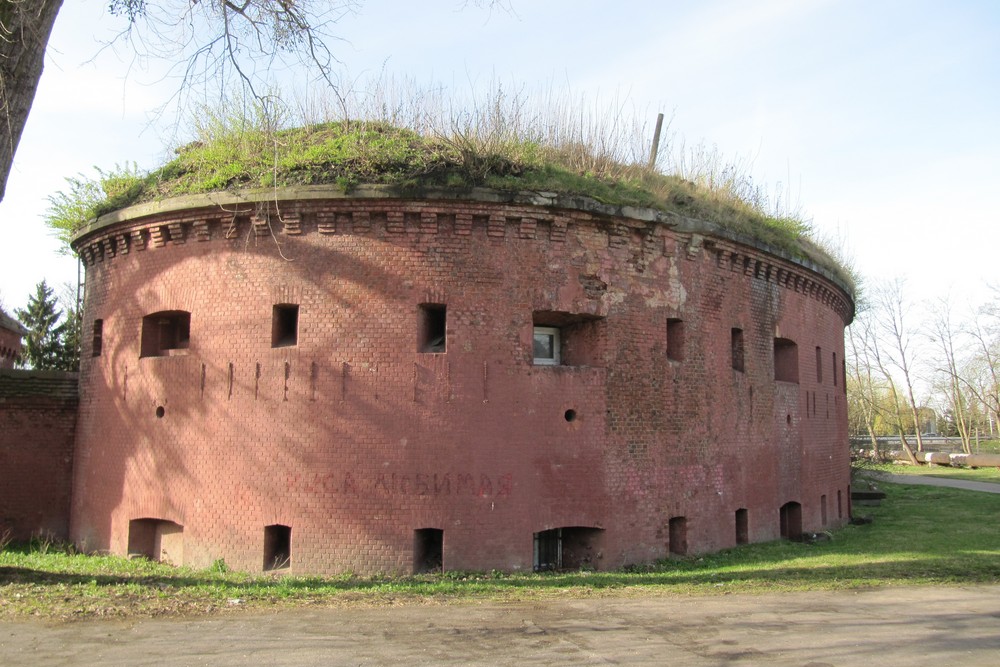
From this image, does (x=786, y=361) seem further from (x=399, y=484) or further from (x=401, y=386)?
(x=399, y=484)

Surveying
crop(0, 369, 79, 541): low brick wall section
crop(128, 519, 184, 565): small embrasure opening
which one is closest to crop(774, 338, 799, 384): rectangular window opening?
crop(128, 519, 184, 565): small embrasure opening

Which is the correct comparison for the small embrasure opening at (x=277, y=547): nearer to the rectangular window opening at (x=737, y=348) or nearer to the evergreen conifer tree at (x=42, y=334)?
the rectangular window opening at (x=737, y=348)

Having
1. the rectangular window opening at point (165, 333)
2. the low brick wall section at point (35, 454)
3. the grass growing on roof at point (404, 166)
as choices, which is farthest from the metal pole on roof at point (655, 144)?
the low brick wall section at point (35, 454)

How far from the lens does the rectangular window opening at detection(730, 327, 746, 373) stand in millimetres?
12906

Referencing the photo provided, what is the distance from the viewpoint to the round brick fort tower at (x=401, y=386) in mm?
9773

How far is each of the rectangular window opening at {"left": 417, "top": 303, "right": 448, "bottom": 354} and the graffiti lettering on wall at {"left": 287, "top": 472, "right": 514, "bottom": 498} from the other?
1.67 meters

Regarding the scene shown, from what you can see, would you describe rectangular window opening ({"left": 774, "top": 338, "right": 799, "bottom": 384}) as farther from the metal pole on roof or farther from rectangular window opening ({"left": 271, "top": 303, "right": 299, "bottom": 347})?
rectangular window opening ({"left": 271, "top": 303, "right": 299, "bottom": 347})

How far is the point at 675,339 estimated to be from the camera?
11727mm

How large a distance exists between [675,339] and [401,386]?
447cm

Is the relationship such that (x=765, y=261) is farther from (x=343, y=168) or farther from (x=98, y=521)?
(x=98, y=521)

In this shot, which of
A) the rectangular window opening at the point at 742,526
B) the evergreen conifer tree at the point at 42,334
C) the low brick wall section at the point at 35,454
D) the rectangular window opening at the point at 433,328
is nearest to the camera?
the rectangular window opening at the point at 433,328

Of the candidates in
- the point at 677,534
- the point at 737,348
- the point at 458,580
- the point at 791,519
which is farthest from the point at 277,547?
the point at 791,519

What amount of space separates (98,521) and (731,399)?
1010 cm

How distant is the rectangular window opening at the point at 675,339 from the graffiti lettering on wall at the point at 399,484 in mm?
3780
